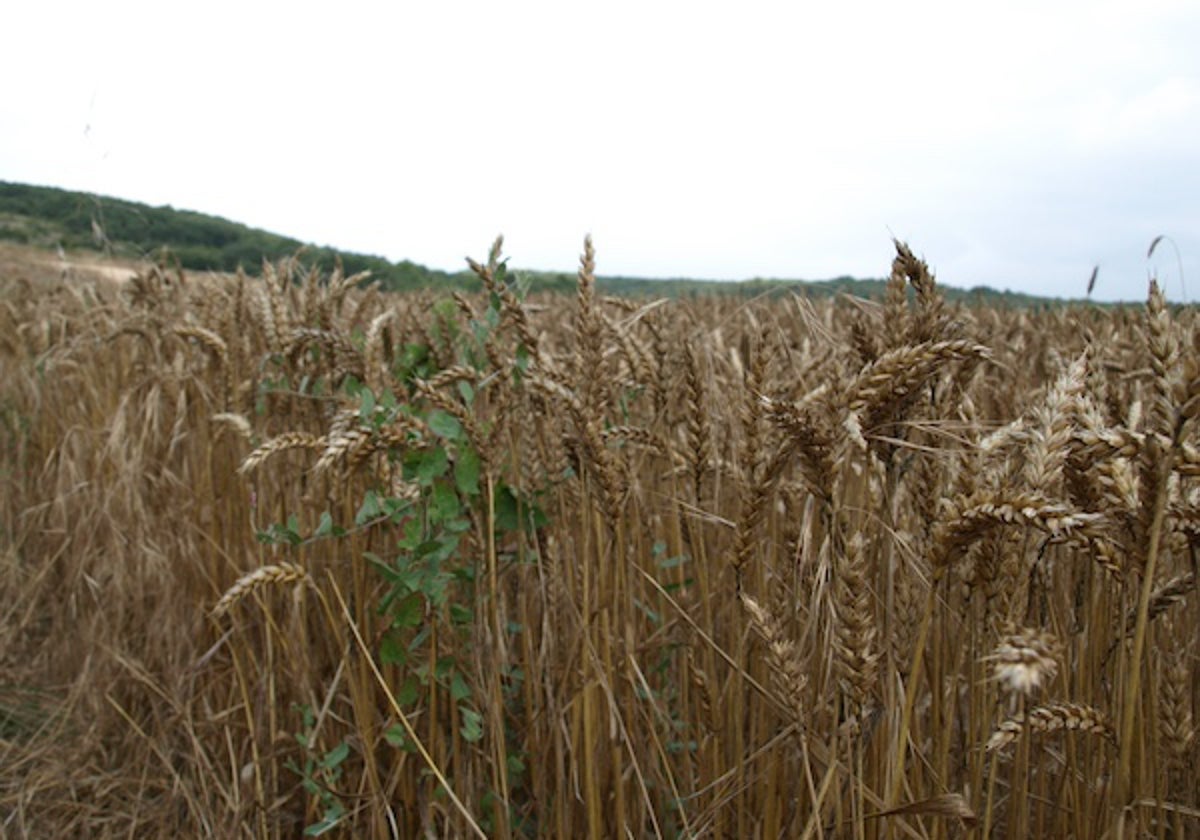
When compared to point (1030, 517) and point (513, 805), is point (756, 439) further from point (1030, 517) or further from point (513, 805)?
point (513, 805)

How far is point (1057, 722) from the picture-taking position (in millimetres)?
1046

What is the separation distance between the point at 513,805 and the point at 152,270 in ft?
12.1

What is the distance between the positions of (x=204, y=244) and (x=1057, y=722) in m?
25.1

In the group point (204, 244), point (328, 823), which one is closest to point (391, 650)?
point (328, 823)

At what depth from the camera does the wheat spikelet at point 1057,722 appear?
1.01 m

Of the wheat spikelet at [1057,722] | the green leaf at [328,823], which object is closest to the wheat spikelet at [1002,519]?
the wheat spikelet at [1057,722]

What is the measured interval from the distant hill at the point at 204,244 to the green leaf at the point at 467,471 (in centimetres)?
38

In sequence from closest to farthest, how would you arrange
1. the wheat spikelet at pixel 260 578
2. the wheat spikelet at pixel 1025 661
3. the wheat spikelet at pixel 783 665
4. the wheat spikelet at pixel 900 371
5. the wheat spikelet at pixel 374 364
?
the wheat spikelet at pixel 1025 661 → the wheat spikelet at pixel 900 371 → the wheat spikelet at pixel 783 665 → the wheat spikelet at pixel 260 578 → the wheat spikelet at pixel 374 364

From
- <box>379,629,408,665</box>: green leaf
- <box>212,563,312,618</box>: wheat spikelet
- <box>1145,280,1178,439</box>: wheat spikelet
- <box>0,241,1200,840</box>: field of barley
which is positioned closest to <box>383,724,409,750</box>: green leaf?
<box>0,241,1200,840</box>: field of barley

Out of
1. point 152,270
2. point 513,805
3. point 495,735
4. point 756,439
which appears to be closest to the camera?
point 756,439

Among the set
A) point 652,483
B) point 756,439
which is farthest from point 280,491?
point 756,439

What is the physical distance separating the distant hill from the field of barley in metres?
0.36

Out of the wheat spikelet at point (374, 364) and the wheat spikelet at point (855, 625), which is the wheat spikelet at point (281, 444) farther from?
the wheat spikelet at point (855, 625)

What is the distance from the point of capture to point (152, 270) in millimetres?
4496
